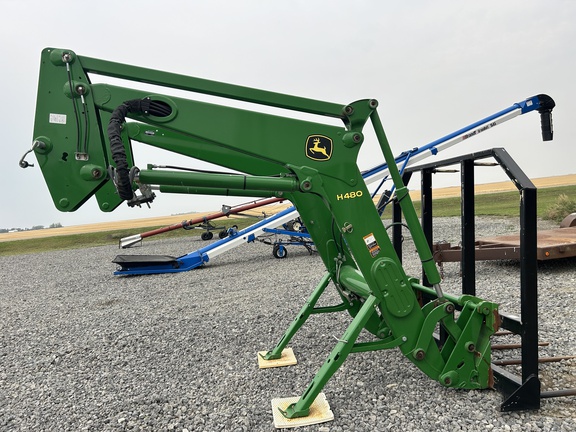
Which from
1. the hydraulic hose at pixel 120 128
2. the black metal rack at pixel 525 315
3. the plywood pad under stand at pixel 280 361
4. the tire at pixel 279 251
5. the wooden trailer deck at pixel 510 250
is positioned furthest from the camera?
the tire at pixel 279 251

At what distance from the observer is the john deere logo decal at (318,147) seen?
117 inches

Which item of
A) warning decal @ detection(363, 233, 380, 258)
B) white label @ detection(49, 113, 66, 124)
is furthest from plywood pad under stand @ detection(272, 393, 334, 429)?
white label @ detection(49, 113, 66, 124)

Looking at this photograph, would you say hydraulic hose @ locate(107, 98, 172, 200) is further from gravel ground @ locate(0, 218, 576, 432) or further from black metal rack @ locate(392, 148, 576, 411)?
black metal rack @ locate(392, 148, 576, 411)

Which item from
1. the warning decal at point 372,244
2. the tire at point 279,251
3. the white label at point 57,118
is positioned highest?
the white label at point 57,118

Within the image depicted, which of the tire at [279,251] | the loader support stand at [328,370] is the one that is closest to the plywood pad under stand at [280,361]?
the loader support stand at [328,370]

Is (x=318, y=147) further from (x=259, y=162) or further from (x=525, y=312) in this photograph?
(x=525, y=312)

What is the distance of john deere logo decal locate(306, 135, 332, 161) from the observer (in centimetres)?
296

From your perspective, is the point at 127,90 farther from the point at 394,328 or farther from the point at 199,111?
the point at 394,328

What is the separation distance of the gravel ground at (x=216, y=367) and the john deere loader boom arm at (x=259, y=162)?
14.4 inches

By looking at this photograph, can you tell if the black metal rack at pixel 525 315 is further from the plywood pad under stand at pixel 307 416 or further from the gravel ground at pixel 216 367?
the plywood pad under stand at pixel 307 416

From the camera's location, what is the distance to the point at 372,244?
120 inches

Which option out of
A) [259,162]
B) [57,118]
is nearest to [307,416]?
[259,162]

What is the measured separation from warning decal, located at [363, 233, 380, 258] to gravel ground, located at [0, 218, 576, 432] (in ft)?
3.69

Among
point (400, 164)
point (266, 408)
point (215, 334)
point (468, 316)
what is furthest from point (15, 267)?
point (468, 316)
